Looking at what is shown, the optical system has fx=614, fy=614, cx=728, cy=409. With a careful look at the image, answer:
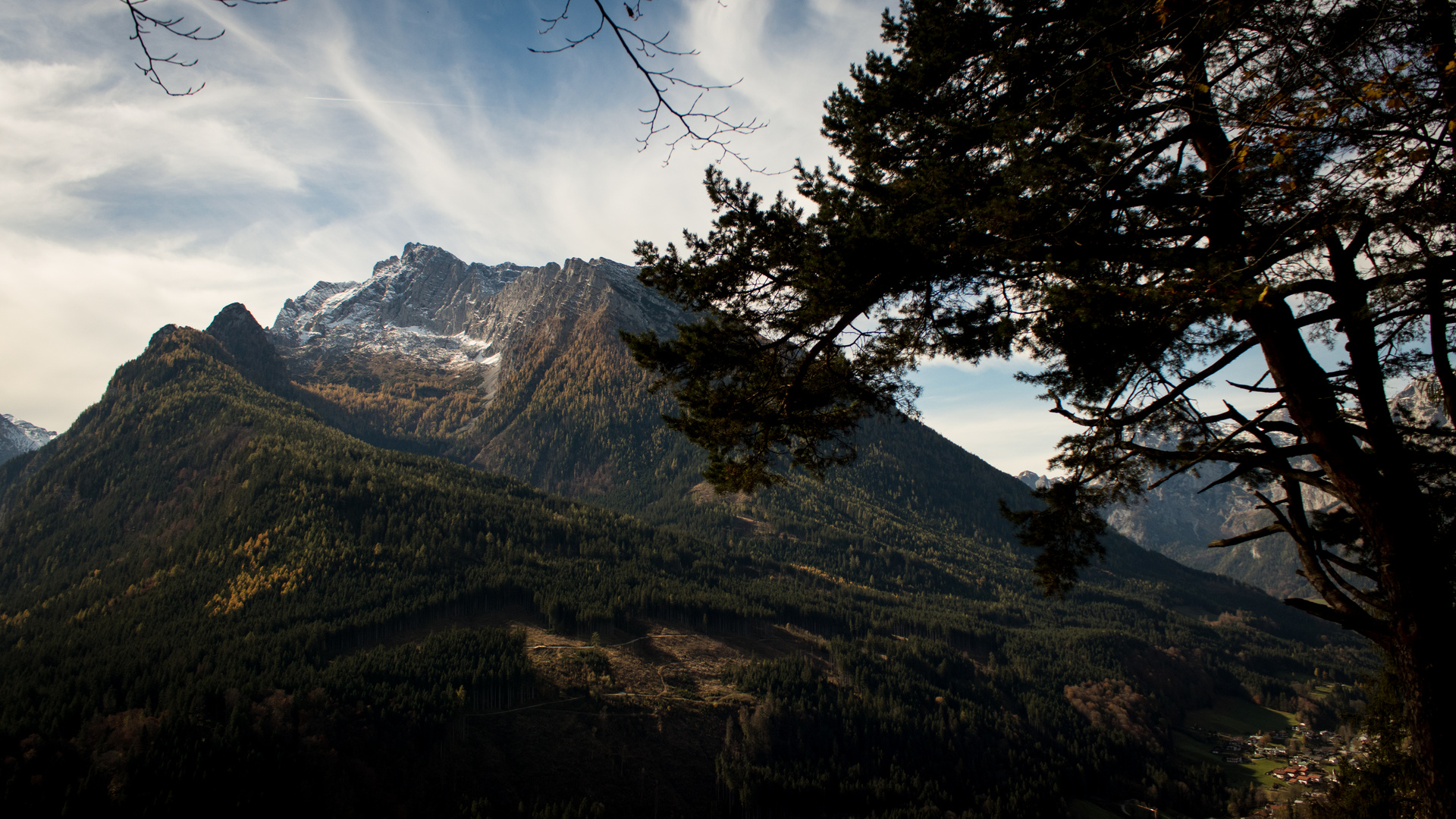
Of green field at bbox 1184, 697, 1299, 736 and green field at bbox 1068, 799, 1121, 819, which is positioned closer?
green field at bbox 1068, 799, 1121, 819

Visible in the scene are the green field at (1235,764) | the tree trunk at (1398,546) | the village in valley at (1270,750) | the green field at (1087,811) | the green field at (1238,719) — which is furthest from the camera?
the green field at (1238,719)

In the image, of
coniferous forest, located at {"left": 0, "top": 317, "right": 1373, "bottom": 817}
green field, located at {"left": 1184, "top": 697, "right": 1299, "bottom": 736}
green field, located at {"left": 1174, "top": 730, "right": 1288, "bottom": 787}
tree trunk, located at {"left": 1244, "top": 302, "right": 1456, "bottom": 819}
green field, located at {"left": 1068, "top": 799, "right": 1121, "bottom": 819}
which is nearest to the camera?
tree trunk, located at {"left": 1244, "top": 302, "right": 1456, "bottom": 819}

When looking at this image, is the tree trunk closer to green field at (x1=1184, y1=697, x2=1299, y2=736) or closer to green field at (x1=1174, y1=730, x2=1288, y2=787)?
green field at (x1=1174, y1=730, x2=1288, y2=787)

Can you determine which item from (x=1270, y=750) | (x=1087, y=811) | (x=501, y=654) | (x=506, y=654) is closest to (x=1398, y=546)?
(x=506, y=654)

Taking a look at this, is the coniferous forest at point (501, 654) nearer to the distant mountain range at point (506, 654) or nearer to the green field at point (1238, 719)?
the distant mountain range at point (506, 654)

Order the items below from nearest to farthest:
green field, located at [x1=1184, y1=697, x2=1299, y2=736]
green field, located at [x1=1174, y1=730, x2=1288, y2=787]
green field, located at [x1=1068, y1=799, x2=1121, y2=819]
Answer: green field, located at [x1=1068, y1=799, x2=1121, y2=819] < green field, located at [x1=1174, y1=730, x2=1288, y2=787] < green field, located at [x1=1184, y1=697, x2=1299, y2=736]

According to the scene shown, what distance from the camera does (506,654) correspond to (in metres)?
76.0

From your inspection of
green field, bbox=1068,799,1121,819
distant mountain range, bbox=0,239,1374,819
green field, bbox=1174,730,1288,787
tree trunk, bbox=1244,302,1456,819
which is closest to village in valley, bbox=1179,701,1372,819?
green field, bbox=1174,730,1288,787

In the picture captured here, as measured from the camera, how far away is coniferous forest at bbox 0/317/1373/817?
187 feet

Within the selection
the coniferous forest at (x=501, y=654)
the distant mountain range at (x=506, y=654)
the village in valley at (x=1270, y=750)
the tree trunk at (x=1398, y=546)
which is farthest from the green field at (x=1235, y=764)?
the tree trunk at (x=1398, y=546)

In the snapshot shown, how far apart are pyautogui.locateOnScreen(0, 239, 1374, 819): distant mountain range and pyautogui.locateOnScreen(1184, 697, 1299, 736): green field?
3.88 metres

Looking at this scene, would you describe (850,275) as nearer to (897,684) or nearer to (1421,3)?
(1421,3)

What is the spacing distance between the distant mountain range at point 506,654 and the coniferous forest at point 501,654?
0.44 metres

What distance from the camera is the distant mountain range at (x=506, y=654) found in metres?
57.0
